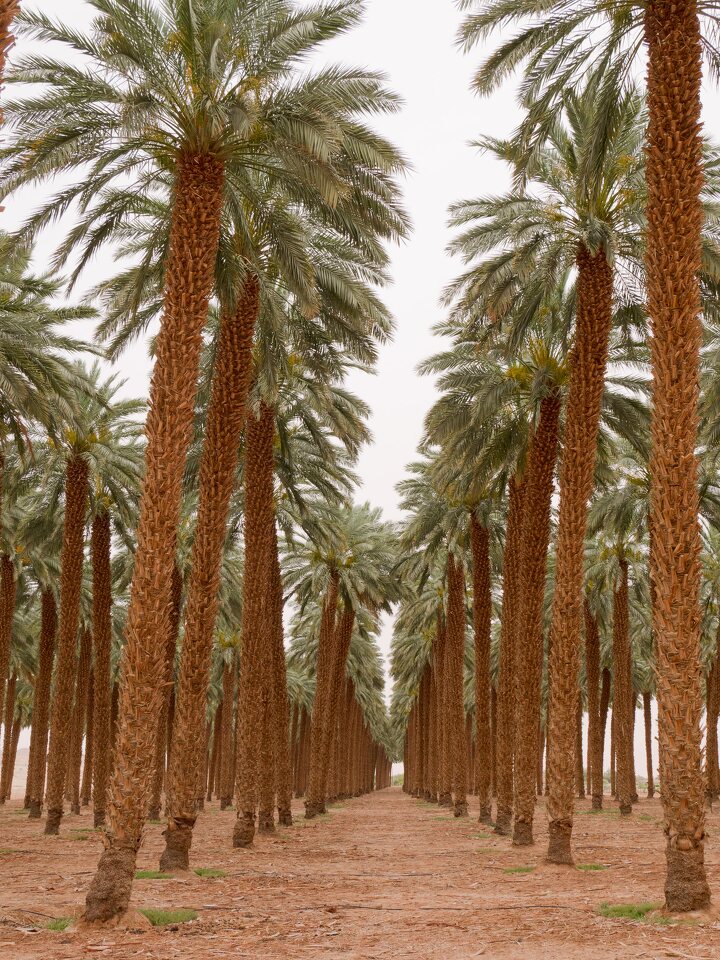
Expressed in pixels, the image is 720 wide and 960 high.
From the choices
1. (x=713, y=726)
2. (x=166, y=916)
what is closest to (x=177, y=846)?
(x=166, y=916)

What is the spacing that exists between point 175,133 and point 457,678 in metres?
23.5

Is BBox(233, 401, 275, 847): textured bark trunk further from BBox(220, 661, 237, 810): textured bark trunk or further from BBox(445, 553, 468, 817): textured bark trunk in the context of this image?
BBox(220, 661, 237, 810): textured bark trunk

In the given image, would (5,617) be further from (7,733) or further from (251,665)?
(7,733)

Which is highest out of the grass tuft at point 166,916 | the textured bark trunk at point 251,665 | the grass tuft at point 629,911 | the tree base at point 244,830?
the textured bark trunk at point 251,665

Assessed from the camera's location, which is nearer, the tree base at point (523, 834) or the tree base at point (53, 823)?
the tree base at point (523, 834)

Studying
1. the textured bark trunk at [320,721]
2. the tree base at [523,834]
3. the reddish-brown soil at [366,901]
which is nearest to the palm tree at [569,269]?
the reddish-brown soil at [366,901]

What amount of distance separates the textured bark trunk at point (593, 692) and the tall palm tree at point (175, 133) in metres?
24.3

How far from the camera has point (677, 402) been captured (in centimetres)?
1090

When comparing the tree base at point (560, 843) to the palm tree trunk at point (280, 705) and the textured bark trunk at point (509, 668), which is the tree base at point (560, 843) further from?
the palm tree trunk at point (280, 705)

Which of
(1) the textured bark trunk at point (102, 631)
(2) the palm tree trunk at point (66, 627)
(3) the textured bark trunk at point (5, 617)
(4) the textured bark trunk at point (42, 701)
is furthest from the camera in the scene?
(4) the textured bark trunk at point (42, 701)

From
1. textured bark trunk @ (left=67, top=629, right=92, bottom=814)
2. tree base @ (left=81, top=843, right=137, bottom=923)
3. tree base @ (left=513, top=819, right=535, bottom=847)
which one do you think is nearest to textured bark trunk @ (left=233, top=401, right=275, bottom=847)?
tree base @ (left=513, top=819, right=535, bottom=847)

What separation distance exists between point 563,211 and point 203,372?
8601mm

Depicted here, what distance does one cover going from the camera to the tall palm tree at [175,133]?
10.8 meters

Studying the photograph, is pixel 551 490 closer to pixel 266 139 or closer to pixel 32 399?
pixel 266 139
